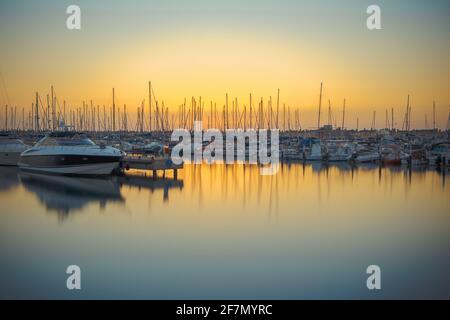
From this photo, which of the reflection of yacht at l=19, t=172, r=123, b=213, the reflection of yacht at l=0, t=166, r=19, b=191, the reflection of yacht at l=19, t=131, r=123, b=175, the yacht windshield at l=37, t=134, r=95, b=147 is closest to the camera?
the reflection of yacht at l=19, t=172, r=123, b=213

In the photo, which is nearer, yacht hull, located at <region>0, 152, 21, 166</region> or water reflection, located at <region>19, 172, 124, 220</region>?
water reflection, located at <region>19, 172, 124, 220</region>

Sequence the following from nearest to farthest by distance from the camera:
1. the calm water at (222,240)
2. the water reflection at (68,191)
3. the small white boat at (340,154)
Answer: the calm water at (222,240) < the water reflection at (68,191) < the small white boat at (340,154)

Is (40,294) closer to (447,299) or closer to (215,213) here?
(447,299)

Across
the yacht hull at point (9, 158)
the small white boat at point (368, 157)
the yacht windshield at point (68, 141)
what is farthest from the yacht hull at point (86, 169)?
the small white boat at point (368, 157)

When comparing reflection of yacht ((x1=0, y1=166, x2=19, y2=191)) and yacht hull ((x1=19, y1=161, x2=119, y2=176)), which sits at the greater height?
yacht hull ((x1=19, y1=161, x2=119, y2=176))

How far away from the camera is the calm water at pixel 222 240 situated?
8641 mm

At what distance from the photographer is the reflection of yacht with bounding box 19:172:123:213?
17.2 metres

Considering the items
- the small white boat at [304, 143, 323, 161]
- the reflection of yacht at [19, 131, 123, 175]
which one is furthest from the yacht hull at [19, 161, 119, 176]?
the small white boat at [304, 143, 323, 161]

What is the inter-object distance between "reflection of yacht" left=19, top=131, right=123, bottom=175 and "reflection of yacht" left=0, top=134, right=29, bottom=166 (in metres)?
6.56

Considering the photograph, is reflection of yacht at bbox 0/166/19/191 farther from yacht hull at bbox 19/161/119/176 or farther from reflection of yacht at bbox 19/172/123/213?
yacht hull at bbox 19/161/119/176

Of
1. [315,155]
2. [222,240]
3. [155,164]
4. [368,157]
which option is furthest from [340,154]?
[222,240]

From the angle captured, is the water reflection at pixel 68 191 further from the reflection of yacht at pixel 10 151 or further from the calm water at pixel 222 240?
the reflection of yacht at pixel 10 151

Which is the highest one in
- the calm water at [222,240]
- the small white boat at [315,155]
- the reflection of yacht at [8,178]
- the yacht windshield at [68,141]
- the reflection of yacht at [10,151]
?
the yacht windshield at [68,141]

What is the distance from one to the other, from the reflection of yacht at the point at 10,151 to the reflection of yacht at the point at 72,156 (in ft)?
21.5
